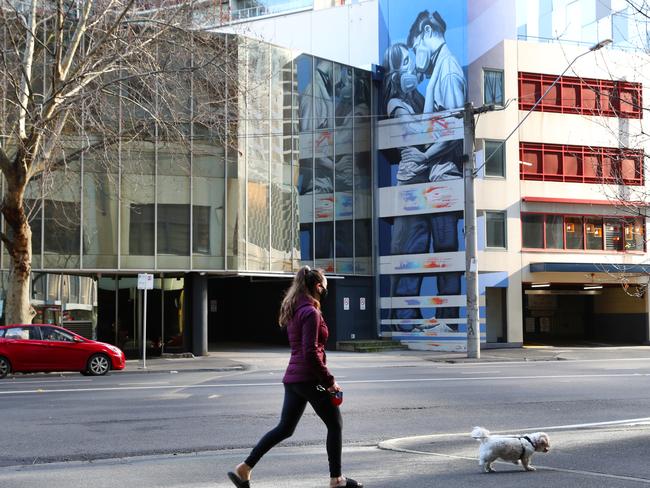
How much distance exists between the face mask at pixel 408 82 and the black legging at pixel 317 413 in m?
30.8

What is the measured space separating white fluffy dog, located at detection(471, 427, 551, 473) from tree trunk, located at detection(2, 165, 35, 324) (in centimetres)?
1794

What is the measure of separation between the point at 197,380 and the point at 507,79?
21114 millimetres

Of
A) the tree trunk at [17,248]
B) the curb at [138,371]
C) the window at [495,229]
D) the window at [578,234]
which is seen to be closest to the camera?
the tree trunk at [17,248]

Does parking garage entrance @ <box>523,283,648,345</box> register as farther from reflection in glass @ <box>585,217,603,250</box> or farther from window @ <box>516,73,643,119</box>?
window @ <box>516,73,643,119</box>

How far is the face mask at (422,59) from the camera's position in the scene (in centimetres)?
3603

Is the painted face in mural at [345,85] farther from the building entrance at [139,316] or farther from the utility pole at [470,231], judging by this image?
the building entrance at [139,316]

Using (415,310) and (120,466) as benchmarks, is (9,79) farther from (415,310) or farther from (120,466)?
(415,310)

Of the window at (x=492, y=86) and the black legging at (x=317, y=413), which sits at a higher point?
the window at (x=492, y=86)

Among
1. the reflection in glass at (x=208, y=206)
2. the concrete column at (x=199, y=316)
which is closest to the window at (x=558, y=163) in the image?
the reflection in glass at (x=208, y=206)

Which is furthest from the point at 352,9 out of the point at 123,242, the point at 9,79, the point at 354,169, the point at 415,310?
the point at 9,79

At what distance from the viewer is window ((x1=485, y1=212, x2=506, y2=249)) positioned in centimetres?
3547

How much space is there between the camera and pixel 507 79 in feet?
117

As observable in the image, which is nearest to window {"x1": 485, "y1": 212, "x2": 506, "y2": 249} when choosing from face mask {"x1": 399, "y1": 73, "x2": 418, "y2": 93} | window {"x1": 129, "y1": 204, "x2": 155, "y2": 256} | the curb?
face mask {"x1": 399, "y1": 73, "x2": 418, "y2": 93}

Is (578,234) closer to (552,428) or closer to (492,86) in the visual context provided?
(492,86)
